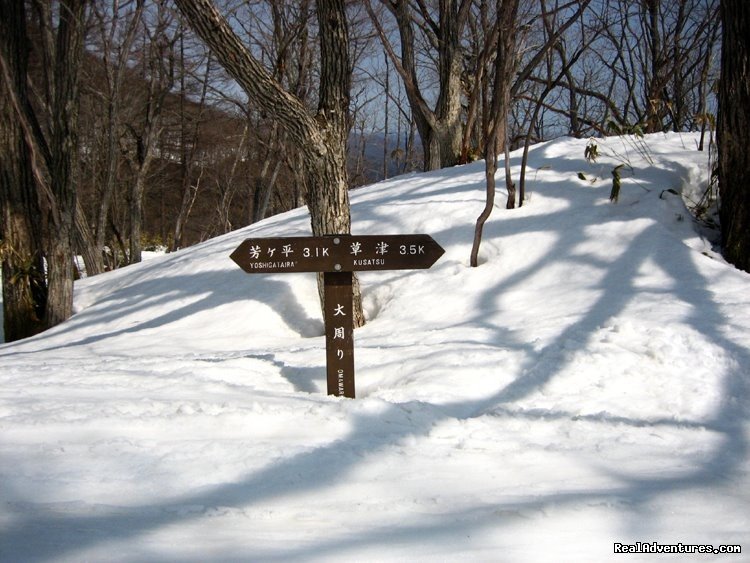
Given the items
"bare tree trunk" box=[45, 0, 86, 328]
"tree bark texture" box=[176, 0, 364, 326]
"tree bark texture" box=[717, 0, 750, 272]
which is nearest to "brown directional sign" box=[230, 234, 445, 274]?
"tree bark texture" box=[176, 0, 364, 326]

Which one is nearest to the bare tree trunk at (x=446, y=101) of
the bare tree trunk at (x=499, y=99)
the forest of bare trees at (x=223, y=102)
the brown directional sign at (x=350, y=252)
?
the forest of bare trees at (x=223, y=102)

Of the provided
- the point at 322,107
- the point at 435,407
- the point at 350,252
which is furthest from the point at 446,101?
the point at 435,407

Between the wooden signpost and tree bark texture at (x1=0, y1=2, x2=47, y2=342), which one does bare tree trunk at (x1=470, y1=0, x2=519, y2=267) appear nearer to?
the wooden signpost

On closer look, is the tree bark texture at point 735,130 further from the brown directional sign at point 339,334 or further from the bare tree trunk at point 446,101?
the bare tree trunk at point 446,101

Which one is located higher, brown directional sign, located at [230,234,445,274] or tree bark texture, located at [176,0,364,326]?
tree bark texture, located at [176,0,364,326]

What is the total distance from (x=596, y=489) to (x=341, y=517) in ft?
3.30

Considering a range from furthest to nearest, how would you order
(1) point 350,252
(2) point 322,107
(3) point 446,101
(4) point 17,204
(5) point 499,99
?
(3) point 446,101 < (4) point 17,204 < (5) point 499,99 < (2) point 322,107 < (1) point 350,252

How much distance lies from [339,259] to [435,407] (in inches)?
42.4

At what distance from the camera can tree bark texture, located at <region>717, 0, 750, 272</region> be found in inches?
196

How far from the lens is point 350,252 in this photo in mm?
3676

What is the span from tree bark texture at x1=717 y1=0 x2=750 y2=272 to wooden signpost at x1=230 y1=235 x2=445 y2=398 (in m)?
3.04

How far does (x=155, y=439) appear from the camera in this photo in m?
2.56

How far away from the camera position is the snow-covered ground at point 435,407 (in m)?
1.93

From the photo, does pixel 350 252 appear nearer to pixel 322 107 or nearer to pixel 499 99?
pixel 322 107
